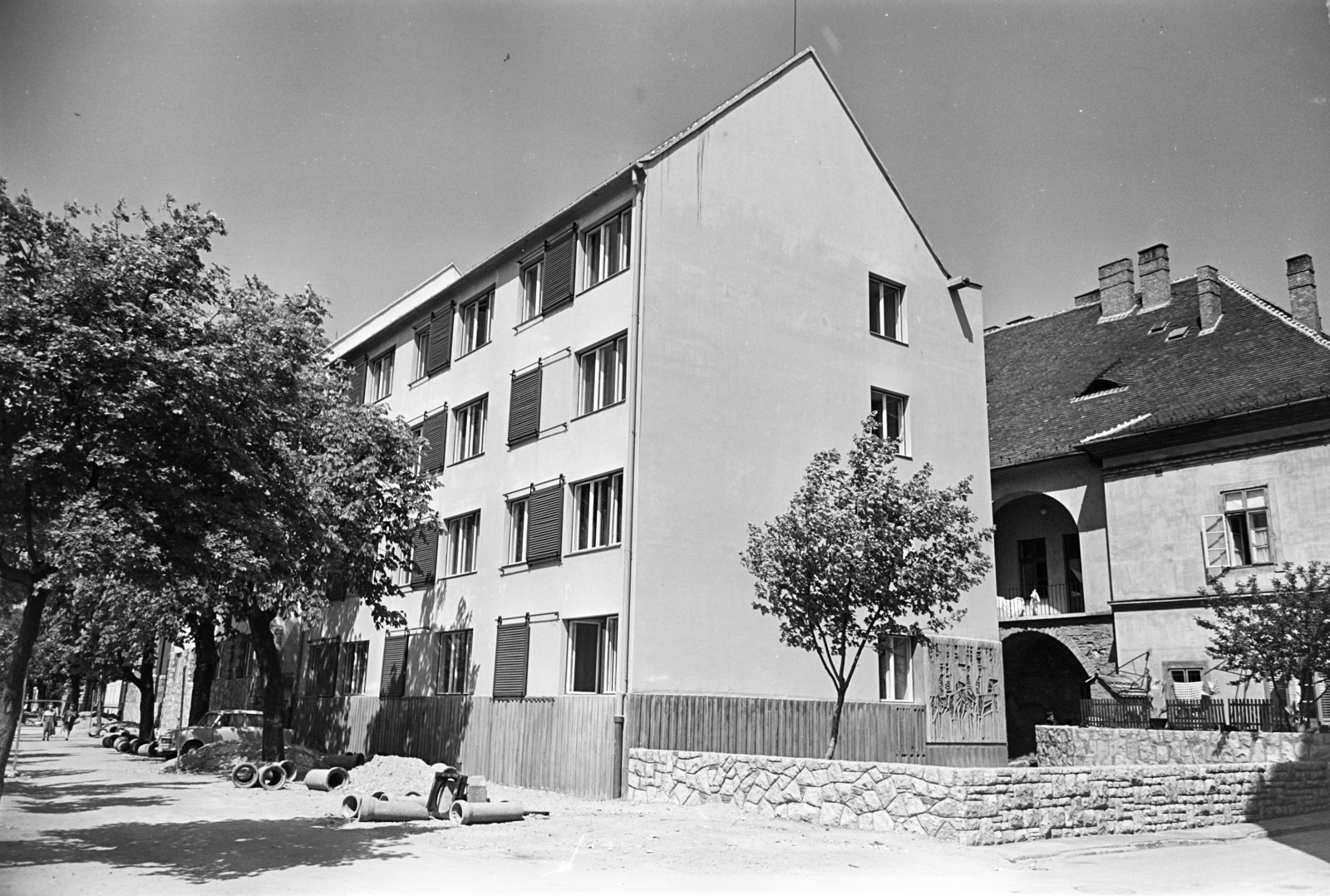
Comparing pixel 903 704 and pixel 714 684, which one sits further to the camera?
pixel 903 704

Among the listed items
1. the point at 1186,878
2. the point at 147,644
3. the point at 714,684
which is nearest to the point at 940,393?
the point at 714,684

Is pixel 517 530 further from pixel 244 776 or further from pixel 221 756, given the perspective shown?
pixel 221 756

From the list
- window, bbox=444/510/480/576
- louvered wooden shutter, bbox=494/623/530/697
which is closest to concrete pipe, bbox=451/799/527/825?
louvered wooden shutter, bbox=494/623/530/697

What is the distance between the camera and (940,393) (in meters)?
27.8

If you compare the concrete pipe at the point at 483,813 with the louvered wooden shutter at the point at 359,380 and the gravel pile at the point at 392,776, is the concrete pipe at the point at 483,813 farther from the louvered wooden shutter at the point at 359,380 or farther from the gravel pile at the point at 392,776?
the louvered wooden shutter at the point at 359,380

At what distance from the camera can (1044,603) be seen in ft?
116

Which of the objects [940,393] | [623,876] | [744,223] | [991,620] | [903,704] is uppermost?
[744,223]

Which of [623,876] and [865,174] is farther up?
[865,174]

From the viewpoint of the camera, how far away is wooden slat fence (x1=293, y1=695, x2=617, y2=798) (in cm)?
2122

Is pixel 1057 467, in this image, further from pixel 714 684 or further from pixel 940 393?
pixel 714 684

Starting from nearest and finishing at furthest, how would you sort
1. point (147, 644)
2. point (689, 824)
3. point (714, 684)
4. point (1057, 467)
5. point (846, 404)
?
point (689, 824)
point (714, 684)
point (846, 404)
point (1057, 467)
point (147, 644)

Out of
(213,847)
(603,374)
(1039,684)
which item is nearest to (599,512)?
(603,374)

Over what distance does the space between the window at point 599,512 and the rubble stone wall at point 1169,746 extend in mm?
10954

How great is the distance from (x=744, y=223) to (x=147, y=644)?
2769cm
